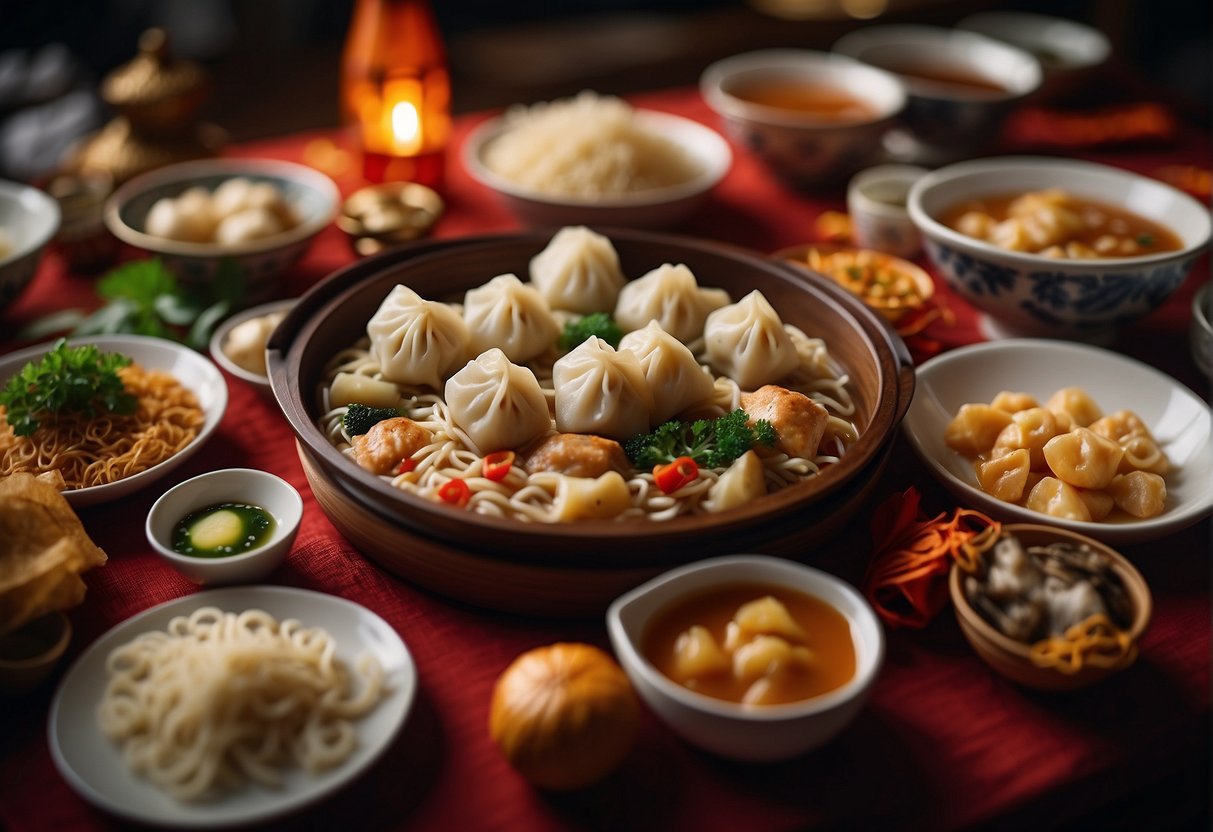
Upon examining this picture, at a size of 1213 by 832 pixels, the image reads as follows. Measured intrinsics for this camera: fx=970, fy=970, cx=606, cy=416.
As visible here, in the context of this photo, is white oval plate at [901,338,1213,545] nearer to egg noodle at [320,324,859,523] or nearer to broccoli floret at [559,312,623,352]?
egg noodle at [320,324,859,523]

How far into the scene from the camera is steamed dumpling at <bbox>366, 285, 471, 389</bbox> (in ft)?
9.43

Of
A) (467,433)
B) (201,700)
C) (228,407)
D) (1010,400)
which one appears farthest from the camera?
(228,407)

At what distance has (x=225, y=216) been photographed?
3967 mm

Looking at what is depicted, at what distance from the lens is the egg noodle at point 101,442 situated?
2.77m

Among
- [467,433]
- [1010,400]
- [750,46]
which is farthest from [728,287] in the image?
[750,46]

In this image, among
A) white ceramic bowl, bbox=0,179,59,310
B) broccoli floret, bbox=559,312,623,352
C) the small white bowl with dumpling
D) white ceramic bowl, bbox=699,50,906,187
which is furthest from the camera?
white ceramic bowl, bbox=699,50,906,187

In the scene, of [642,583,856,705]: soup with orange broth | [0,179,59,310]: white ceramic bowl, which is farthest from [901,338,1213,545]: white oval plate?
[0,179,59,310]: white ceramic bowl

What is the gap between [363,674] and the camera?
219 cm

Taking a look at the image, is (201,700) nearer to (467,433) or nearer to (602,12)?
(467,433)

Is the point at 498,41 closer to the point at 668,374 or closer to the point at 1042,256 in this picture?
the point at 1042,256

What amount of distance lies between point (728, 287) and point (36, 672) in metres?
2.41

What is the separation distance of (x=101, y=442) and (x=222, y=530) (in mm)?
601

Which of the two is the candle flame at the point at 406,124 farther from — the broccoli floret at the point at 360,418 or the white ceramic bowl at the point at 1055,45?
the white ceramic bowl at the point at 1055,45

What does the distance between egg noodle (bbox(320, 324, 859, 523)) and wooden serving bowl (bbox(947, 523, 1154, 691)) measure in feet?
1.83
